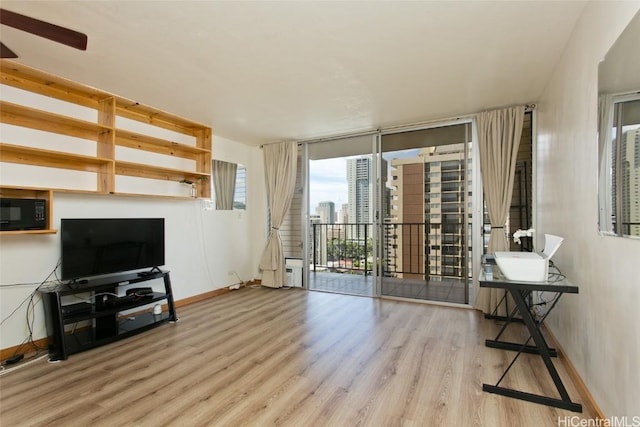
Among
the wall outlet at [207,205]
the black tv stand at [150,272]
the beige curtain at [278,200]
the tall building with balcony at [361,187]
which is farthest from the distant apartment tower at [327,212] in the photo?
the black tv stand at [150,272]

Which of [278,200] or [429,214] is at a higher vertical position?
[278,200]

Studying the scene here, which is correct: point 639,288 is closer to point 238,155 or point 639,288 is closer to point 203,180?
point 203,180

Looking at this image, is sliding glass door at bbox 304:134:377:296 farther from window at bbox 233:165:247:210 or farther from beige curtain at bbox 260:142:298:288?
window at bbox 233:165:247:210

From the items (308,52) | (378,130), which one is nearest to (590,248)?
(308,52)

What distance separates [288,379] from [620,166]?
2267 mm

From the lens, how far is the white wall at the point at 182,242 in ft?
8.61

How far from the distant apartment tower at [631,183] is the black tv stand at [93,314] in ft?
12.2

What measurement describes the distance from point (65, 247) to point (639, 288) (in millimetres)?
3936

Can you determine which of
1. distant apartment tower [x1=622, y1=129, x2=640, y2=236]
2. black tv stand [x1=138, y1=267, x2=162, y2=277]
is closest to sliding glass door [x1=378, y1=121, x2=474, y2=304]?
distant apartment tower [x1=622, y1=129, x2=640, y2=236]

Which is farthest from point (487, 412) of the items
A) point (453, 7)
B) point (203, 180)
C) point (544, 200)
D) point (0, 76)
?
point (0, 76)

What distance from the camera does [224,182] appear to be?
482 cm

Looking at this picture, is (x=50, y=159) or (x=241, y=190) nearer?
(x=50, y=159)

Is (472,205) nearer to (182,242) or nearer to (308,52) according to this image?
(308,52)

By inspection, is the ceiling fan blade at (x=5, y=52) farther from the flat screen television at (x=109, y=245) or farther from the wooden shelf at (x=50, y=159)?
the flat screen television at (x=109, y=245)
